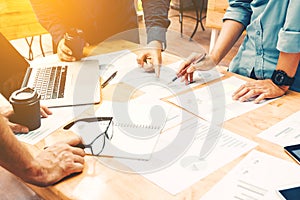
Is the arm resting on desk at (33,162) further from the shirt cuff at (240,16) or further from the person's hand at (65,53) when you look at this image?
the shirt cuff at (240,16)

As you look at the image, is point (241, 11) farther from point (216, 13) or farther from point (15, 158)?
point (216, 13)

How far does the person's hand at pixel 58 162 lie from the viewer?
31.1 inches

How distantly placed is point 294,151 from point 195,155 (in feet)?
0.86

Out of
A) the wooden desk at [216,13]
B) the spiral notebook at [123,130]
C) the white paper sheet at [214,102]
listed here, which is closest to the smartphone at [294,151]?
the white paper sheet at [214,102]

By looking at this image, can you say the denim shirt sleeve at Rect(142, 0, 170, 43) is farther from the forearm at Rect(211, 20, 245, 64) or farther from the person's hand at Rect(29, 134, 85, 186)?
the person's hand at Rect(29, 134, 85, 186)

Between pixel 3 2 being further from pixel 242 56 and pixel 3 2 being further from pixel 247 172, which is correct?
pixel 247 172

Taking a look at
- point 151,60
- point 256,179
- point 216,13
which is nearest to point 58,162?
point 256,179

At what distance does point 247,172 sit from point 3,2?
2474mm


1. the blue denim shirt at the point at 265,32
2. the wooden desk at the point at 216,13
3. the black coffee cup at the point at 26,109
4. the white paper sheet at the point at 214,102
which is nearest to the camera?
the black coffee cup at the point at 26,109

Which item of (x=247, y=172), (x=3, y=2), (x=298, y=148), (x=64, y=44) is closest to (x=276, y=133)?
(x=298, y=148)

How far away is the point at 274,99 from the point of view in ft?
3.84

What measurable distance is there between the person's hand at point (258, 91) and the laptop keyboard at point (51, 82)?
25.2 inches

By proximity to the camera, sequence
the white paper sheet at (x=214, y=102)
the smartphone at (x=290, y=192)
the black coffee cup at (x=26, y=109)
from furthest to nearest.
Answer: the white paper sheet at (x=214, y=102) → the black coffee cup at (x=26, y=109) → the smartphone at (x=290, y=192)

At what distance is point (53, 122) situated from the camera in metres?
1.04
